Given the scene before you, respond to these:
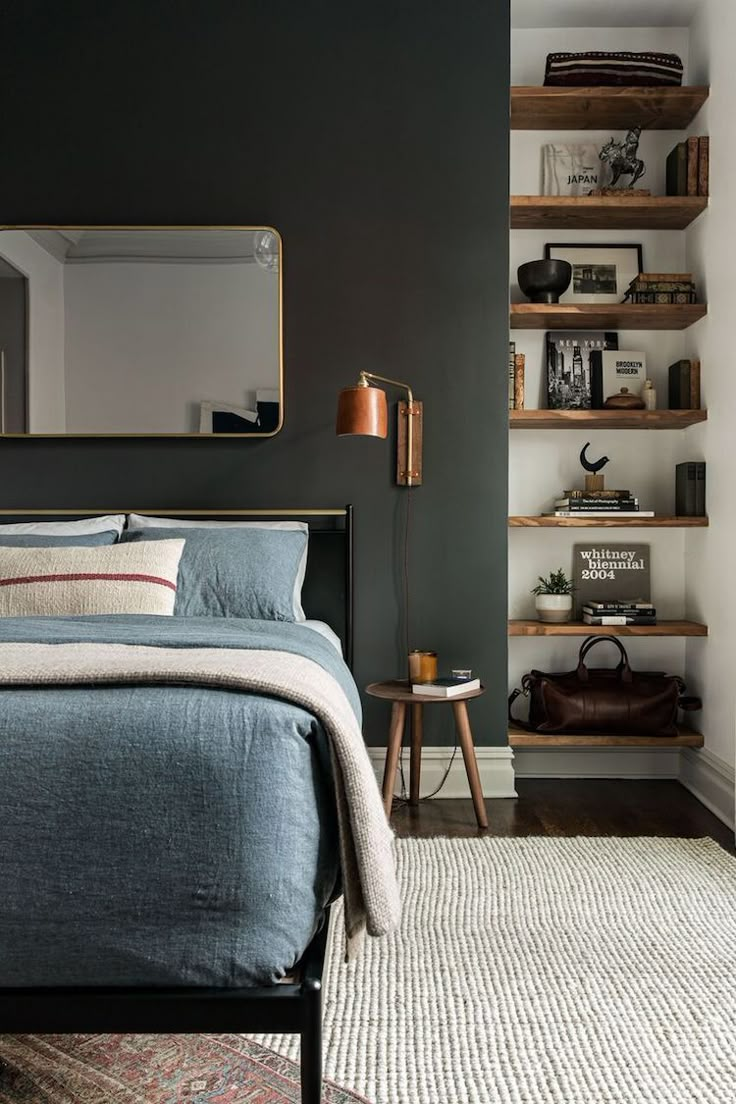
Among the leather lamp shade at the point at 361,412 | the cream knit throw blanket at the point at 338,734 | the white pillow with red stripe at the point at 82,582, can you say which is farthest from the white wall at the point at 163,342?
the cream knit throw blanket at the point at 338,734

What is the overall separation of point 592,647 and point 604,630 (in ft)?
0.91

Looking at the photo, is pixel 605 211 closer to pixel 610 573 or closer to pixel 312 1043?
pixel 610 573

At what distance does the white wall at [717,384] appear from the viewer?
349 cm

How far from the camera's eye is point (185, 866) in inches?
56.6

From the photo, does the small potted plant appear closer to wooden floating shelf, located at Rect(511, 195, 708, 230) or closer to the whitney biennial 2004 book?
the whitney biennial 2004 book

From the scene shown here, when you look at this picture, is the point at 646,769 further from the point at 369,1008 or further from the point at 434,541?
the point at 369,1008

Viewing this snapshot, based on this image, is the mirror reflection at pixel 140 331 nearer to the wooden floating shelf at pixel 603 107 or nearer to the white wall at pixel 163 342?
the white wall at pixel 163 342

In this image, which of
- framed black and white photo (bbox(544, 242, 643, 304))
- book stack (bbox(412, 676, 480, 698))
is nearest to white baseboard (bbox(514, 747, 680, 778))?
book stack (bbox(412, 676, 480, 698))

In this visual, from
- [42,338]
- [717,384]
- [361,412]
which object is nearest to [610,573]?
[717,384]

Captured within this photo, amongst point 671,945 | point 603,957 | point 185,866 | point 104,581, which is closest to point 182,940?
point 185,866

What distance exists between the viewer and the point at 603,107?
386 centimetres

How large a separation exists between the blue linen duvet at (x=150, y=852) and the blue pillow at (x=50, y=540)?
67.7 inches

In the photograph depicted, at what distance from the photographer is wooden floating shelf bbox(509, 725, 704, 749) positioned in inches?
146

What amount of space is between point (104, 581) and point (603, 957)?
5.39 ft
